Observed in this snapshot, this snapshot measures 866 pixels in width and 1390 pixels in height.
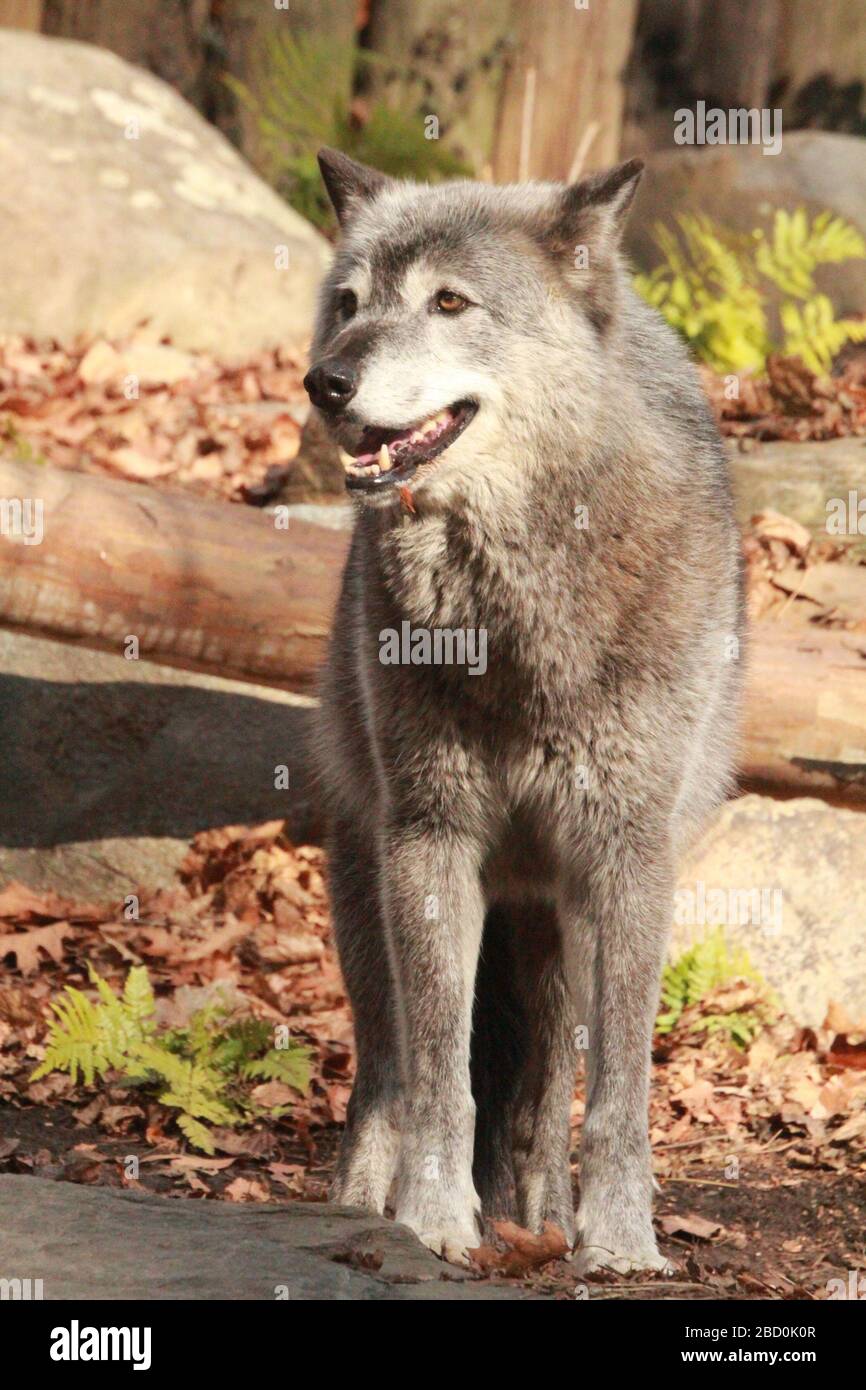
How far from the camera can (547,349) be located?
432cm

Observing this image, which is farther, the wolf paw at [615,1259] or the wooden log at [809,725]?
the wooden log at [809,725]

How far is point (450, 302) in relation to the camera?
167 inches

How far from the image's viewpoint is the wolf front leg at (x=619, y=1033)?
423cm

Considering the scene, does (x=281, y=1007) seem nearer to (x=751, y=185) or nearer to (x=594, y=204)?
(x=594, y=204)

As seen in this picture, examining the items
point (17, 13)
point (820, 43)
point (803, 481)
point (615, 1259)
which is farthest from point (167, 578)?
point (820, 43)

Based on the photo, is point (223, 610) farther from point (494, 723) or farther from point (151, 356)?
point (151, 356)

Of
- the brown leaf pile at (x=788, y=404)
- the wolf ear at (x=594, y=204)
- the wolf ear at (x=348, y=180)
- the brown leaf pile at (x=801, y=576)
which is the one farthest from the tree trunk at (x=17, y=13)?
the wolf ear at (x=594, y=204)

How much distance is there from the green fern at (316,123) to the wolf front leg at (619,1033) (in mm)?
7903

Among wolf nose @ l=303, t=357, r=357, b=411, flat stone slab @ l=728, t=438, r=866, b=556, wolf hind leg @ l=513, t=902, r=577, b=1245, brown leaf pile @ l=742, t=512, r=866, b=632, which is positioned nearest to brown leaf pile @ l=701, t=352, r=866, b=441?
flat stone slab @ l=728, t=438, r=866, b=556

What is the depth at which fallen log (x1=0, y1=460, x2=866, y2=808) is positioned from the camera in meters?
6.06

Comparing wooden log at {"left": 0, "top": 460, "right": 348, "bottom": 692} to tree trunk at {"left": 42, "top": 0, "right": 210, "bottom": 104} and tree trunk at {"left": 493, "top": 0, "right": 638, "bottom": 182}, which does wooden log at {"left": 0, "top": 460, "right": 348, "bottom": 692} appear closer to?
tree trunk at {"left": 493, "top": 0, "right": 638, "bottom": 182}

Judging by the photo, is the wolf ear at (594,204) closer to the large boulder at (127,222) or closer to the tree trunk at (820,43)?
the large boulder at (127,222)

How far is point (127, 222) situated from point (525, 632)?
7.22 meters

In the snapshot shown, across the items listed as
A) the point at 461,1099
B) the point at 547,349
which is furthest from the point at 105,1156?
the point at 547,349
